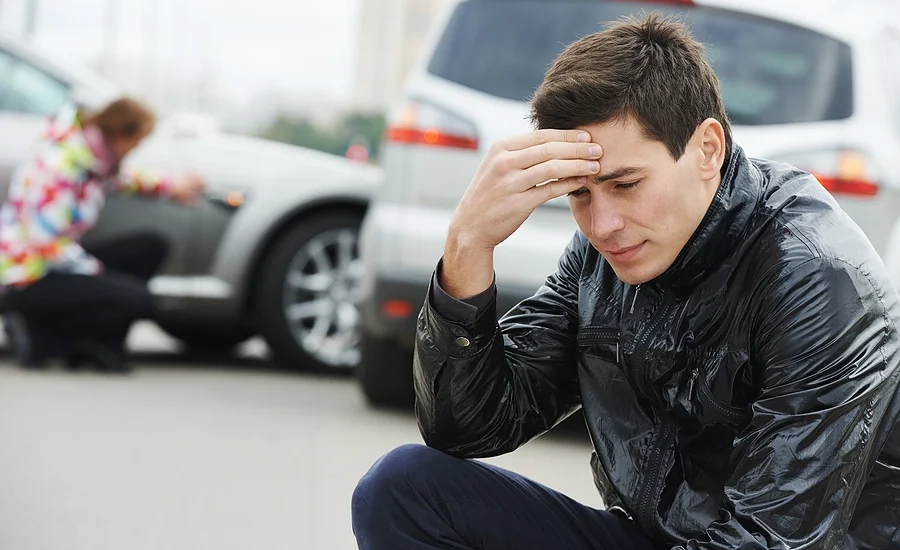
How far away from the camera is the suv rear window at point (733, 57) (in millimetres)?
5301

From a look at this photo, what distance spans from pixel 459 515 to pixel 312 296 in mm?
4884

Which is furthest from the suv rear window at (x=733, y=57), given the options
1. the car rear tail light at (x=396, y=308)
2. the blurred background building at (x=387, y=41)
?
the blurred background building at (x=387, y=41)

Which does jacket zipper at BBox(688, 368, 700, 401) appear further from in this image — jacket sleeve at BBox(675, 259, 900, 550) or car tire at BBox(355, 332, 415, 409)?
car tire at BBox(355, 332, 415, 409)

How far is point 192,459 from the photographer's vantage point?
205 inches

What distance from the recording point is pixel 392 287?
5465mm

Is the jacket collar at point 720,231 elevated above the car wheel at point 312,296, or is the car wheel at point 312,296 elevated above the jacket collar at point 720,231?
the jacket collar at point 720,231

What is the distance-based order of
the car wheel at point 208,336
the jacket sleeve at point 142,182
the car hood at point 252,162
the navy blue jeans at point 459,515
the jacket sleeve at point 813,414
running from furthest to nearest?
the car wheel at point 208,336 → the car hood at point 252,162 → the jacket sleeve at point 142,182 → the navy blue jeans at point 459,515 → the jacket sleeve at point 813,414

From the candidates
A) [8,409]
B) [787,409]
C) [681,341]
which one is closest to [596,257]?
[681,341]

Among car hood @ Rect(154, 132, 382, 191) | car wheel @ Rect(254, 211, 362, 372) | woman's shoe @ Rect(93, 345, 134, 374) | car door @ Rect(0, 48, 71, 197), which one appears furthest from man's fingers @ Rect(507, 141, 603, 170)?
car door @ Rect(0, 48, 71, 197)

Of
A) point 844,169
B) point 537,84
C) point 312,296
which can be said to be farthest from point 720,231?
point 312,296

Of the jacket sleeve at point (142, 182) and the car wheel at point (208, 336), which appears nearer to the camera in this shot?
the jacket sleeve at point (142, 182)

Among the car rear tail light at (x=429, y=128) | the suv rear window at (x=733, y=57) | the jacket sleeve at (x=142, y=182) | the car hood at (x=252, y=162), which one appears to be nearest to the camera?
the suv rear window at (x=733, y=57)

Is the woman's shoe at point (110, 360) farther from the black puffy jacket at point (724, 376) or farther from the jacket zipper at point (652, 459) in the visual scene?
the jacket zipper at point (652, 459)

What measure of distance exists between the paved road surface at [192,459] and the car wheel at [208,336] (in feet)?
2.80
